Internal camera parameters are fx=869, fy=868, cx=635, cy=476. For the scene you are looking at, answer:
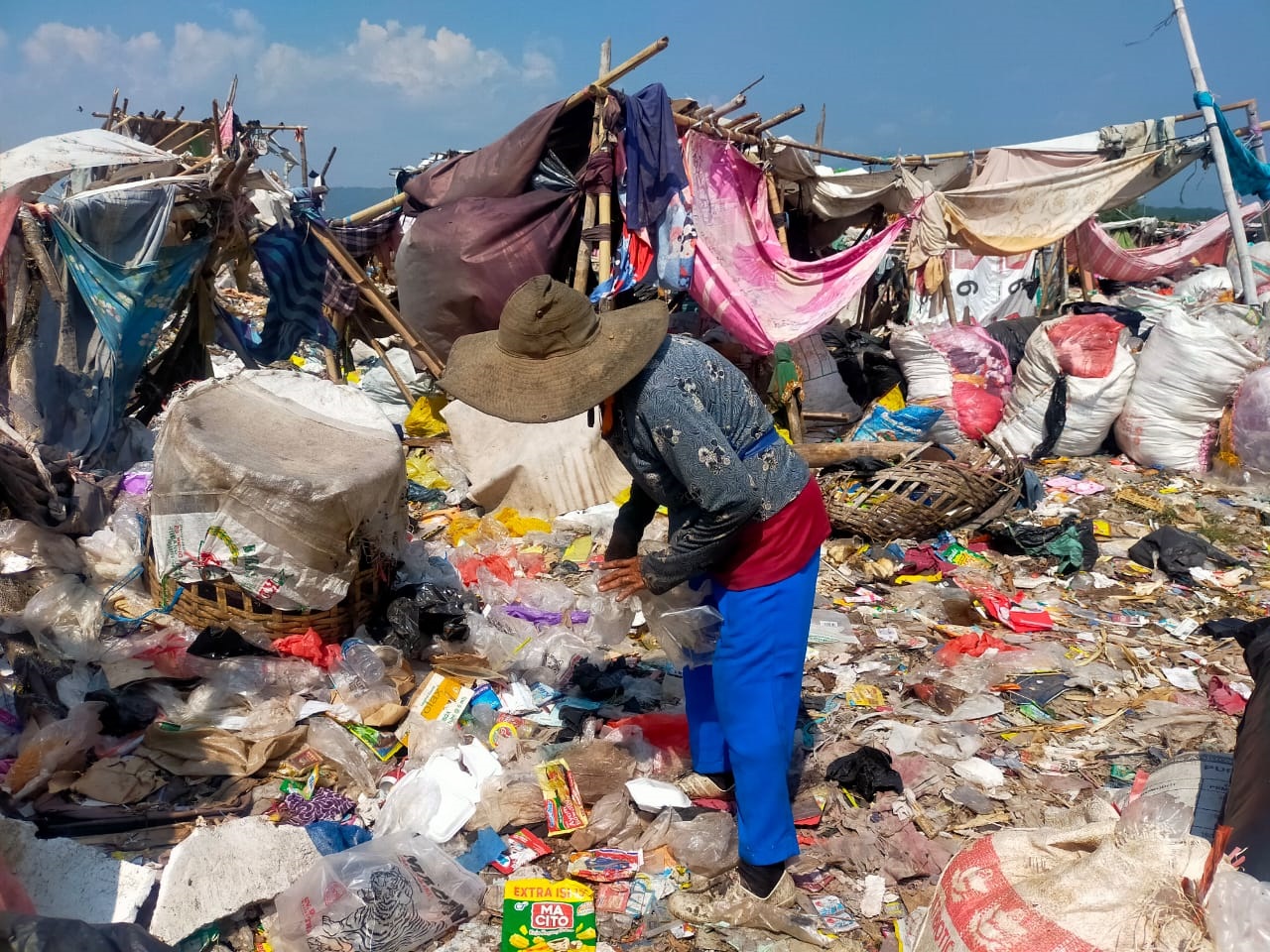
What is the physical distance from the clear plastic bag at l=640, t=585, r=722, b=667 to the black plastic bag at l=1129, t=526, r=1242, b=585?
3447 mm

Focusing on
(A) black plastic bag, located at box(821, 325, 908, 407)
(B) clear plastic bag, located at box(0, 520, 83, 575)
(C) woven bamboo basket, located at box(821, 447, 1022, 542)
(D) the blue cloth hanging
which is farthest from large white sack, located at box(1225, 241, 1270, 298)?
(B) clear plastic bag, located at box(0, 520, 83, 575)

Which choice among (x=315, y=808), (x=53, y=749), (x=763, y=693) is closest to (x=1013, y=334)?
(x=763, y=693)

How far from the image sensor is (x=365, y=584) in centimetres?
366

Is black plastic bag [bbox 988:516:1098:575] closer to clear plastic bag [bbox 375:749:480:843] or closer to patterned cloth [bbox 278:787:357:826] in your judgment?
clear plastic bag [bbox 375:749:480:843]

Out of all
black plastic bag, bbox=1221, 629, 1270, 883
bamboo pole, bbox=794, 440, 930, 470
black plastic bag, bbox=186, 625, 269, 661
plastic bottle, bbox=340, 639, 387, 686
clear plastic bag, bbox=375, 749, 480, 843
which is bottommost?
clear plastic bag, bbox=375, 749, 480, 843

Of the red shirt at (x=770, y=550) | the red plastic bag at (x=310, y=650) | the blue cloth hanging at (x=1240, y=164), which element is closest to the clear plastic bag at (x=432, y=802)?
the red plastic bag at (x=310, y=650)

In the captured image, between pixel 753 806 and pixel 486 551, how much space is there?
9.25ft

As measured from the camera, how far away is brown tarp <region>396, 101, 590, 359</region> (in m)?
5.29

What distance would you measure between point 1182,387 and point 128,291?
670cm

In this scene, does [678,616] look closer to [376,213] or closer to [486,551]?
[486,551]

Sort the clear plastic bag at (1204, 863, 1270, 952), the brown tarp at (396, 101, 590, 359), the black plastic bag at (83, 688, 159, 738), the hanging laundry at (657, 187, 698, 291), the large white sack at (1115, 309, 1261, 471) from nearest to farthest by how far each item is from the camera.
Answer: the clear plastic bag at (1204, 863, 1270, 952), the black plastic bag at (83, 688, 159, 738), the brown tarp at (396, 101, 590, 359), the hanging laundry at (657, 187, 698, 291), the large white sack at (1115, 309, 1261, 471)

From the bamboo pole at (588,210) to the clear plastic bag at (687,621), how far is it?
3481mm

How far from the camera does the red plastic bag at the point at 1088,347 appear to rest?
6371 millimetres

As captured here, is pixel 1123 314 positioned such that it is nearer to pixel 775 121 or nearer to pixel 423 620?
pixel 775 121
